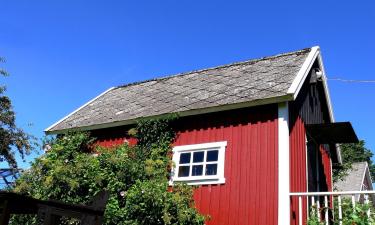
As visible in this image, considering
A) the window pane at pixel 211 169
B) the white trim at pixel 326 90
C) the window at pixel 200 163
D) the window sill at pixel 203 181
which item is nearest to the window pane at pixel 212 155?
the window at pixel 200 163

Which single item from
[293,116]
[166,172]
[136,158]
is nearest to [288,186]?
[293,116]

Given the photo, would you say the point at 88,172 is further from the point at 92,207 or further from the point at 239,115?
the point at 92,207

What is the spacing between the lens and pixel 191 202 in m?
11.4

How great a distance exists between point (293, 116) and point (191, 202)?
3.45m

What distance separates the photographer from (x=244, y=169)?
11062 millimetres

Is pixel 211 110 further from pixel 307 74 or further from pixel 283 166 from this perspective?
pixel 307 74

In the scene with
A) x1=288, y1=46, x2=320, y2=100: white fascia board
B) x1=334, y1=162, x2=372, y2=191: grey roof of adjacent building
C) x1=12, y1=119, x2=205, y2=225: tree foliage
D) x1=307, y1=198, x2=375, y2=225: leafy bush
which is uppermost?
x1=334, y1=162, x2=372, y2=191: grey roof of adjacent building

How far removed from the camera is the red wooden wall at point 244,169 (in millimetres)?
10508

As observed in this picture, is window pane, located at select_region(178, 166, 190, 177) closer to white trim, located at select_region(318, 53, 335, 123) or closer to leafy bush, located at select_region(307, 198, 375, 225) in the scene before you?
leafy bush, located at select_region(307, 198, 375, 225)

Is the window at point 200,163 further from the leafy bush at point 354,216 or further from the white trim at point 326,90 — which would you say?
the white trim at point 326,90

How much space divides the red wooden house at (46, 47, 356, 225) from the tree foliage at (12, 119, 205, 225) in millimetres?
473

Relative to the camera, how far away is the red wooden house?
10688 mm

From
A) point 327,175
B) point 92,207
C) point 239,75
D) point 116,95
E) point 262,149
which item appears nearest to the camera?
point 92,207

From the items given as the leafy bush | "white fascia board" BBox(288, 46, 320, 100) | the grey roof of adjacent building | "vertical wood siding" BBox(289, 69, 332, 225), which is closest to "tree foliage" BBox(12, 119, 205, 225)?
"vertical wood siding" BBox(289, 69, 332, 225)
